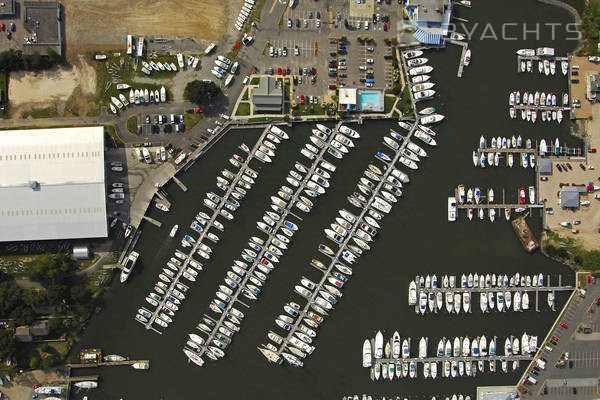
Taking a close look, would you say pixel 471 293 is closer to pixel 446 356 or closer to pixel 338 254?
pixel 446 356

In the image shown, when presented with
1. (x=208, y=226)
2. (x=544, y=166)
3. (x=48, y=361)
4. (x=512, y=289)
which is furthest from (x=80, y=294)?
(x=544, y=166)

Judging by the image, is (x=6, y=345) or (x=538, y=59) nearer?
(x=6, y=345)

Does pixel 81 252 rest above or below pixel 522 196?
below

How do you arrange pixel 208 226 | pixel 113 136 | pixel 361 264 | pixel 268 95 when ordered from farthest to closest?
pixel 361 264, pixel 208 226, pixel 113 136, pixel 268 95

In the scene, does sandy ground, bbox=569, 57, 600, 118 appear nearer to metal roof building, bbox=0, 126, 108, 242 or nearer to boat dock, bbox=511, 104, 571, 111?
boat dock, bbox=511, 104, 571, 111

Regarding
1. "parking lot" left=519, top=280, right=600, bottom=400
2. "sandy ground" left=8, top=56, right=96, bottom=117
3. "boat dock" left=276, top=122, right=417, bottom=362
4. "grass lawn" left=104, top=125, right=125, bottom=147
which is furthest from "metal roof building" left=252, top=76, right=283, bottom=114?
"parking lot" left=519, top=280, right=600, bottom=400

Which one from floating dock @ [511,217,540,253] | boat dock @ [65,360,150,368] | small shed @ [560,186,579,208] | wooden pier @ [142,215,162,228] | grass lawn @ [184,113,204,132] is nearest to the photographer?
boat dock @ [65,360,150,368]

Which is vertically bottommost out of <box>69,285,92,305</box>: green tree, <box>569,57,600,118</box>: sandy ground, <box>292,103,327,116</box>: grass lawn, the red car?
<box>69,285,92,305</box>: green tree
